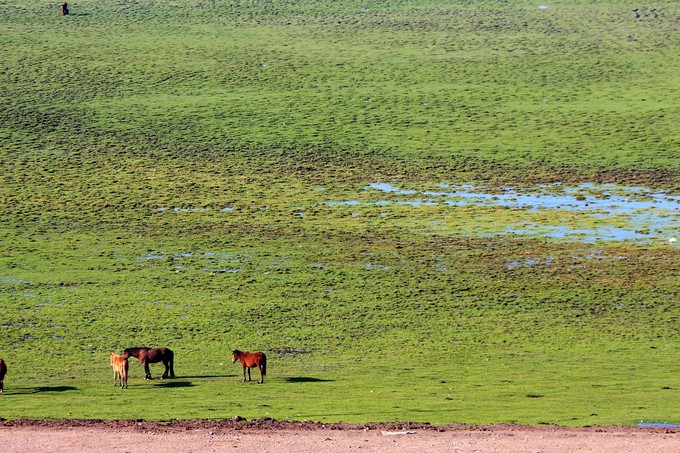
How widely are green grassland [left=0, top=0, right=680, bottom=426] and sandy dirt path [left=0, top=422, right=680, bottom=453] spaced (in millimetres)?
872

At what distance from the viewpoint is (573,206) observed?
40.1 meters

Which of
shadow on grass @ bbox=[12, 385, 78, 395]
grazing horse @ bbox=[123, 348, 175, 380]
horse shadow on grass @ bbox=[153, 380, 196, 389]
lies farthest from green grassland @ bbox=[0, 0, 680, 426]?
grazing horse @ bbox=[123, 348, 175, 380]

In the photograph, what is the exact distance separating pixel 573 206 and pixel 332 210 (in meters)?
7.53

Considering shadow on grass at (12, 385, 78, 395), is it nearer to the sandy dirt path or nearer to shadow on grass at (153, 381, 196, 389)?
shadow on grass at (153, 381, 196, 389)

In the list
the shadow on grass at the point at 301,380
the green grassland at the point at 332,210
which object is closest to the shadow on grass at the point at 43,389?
the green grassland at the point at 332,210

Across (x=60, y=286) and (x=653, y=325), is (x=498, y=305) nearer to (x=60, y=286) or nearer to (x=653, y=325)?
(x=653, y=325)

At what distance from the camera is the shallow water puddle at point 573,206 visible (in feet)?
120

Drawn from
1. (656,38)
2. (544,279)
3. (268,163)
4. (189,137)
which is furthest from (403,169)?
(656,38)

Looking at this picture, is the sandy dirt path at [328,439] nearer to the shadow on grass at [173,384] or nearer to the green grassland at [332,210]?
the green grassland at [332,210]

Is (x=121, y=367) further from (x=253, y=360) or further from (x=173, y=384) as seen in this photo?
(x=253, y=360)

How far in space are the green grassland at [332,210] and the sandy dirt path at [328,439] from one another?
872 mm

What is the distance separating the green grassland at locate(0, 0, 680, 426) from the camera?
2256cm

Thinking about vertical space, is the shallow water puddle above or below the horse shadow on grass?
below

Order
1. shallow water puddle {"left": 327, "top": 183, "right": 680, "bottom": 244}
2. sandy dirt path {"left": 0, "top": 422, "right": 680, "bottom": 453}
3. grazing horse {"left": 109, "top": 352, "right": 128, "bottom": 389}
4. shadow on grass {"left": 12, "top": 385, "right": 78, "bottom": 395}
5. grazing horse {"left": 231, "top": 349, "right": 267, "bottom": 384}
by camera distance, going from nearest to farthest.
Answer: sandy dirt path {"left": 0, "top": 422, "right": 680, "bottom": 453}
grazing horse {"left": 109, "top": 352, "right": 128, "bottom": 389}
shadow on grass {"left": 12, "top": 385, "right": 78, "bottom": 395}
grazing horse {"left": 231, "top": 349, "right": 267, "bottom": 384}
shallow water puddle {"left": 327, "top": 183, "right": 680, "bottom": 244}
